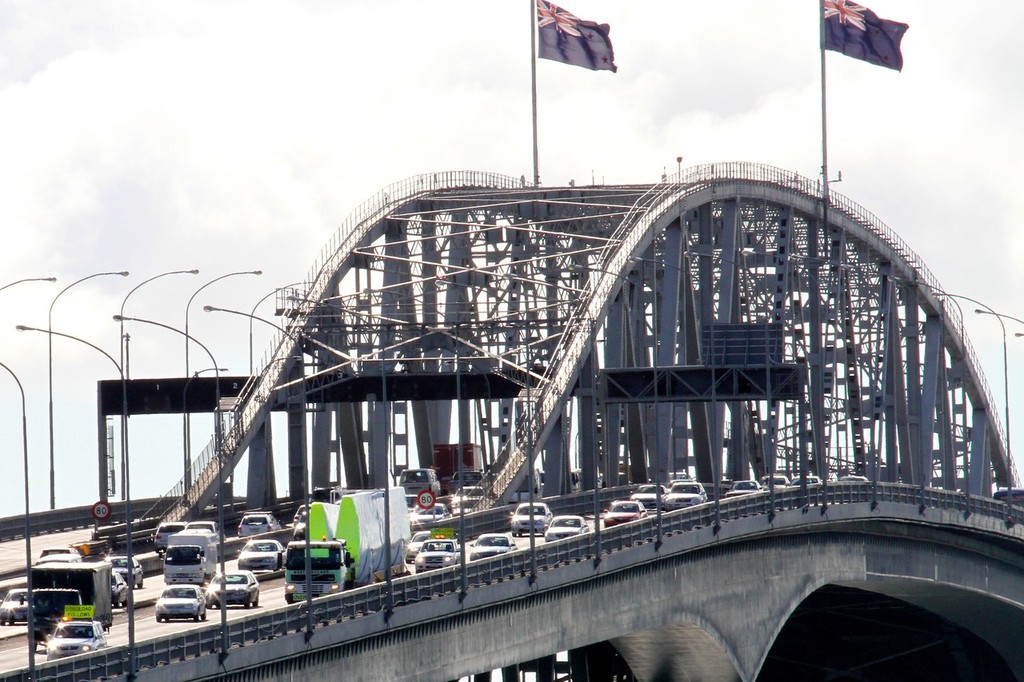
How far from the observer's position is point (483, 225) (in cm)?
13312

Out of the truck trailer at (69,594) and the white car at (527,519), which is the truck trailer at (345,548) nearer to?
the truck trailer at (69,594)

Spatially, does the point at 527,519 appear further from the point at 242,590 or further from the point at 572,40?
the point at 572,40

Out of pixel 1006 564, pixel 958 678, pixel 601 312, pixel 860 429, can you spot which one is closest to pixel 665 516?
pixel 601 312

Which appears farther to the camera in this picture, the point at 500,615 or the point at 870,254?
the point at 870,254

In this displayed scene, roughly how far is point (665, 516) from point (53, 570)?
2620cm

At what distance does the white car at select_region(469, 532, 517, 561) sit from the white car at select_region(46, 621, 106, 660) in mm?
21051

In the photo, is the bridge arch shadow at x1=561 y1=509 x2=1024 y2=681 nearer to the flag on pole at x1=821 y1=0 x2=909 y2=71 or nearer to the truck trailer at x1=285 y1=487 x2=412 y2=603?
the truck trailer at x1=285 y1=487 x2=412 y2=603

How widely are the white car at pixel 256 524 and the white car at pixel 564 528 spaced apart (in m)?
15.0

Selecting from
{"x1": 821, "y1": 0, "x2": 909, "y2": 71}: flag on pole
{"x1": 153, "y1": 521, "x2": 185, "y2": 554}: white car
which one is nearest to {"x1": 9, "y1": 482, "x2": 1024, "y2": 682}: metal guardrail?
{"x1": 153, "y1": 521, "x2": 185, "y2": 554}: white car

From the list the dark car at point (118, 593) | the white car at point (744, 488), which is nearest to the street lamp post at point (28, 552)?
the dark car at point (118, 593)

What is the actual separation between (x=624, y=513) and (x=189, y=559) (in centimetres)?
2101

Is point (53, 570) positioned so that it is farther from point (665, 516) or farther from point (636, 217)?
point (636, 217)

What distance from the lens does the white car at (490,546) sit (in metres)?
78.7

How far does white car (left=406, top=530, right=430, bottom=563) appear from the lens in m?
82.6
